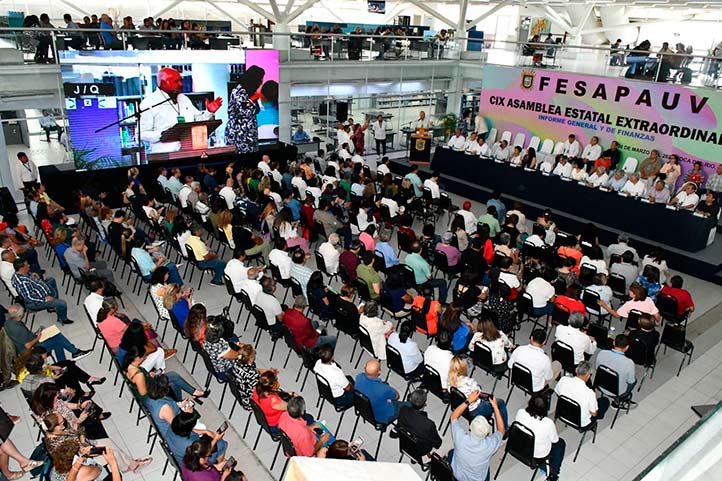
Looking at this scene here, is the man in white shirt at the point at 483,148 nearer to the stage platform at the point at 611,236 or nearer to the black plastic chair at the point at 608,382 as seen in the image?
the stage platform at the point at 611,236

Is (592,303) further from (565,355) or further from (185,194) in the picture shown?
(185,194)

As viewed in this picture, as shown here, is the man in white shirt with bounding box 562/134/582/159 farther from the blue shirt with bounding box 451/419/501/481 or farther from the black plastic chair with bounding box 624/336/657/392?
the blue shirt with bounding box 451/419/501/481

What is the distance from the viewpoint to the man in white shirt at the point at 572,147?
16094 mm

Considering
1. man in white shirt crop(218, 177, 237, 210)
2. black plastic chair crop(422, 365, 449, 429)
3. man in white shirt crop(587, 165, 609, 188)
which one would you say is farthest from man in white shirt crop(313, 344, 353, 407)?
man in white shirt crop(587, 165, 609, 188)

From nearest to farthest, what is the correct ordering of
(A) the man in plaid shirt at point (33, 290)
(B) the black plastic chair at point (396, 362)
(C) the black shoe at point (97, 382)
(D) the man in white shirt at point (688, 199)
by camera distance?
(B) the black plastic chair at point (396, 362), (C) the black shoe at point (97, 382), (A) the man in plaid shirt at point (33, 290), (D) the man in white shirt at point (688, 199)

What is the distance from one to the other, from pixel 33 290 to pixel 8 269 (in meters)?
0.50

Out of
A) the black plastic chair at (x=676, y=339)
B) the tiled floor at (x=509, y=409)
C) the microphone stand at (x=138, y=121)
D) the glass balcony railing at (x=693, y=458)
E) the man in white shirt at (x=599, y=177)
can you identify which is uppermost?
the glass balcony railing at (x=693, y=458)

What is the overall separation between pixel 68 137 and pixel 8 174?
169 cm

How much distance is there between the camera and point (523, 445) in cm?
545

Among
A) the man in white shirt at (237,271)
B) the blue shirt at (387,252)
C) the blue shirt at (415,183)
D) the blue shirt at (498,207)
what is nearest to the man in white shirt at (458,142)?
the blue shirt at (415,183)

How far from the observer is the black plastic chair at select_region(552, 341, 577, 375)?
269 inches

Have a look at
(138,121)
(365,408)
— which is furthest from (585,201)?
(138,121)

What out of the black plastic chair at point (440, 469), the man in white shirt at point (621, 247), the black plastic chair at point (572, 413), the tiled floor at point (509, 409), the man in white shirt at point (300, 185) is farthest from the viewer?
the man in white shirt at point (300, 185)

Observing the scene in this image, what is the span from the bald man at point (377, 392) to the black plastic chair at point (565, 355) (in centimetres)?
226
